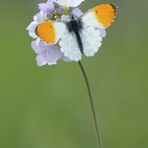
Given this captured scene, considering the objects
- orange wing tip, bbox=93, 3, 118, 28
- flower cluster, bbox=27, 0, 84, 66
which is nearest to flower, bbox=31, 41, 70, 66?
flower cluster, bbox=27, 0, 84, 66

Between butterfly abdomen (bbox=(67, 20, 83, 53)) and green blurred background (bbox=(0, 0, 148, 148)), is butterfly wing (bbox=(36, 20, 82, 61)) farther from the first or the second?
green blurred background (bbox=(0, 0, 148, 148))

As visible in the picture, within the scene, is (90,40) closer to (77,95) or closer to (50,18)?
(50,18)

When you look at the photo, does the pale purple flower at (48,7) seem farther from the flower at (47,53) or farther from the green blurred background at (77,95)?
the green blurred background at (77,95)

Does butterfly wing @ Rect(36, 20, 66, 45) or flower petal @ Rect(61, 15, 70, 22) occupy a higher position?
flower petal @ Rect(61, 15, 70, 22)

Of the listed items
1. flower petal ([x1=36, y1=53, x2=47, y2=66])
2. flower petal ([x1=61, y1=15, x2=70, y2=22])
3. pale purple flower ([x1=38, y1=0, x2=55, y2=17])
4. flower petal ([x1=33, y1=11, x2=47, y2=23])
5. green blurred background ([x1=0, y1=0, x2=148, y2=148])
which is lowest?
green blurred background ([x1=0, y1=0, x2=148, y2=148])

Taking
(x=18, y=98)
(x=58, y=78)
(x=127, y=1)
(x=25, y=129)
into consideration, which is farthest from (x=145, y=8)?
(x=25, y=129)

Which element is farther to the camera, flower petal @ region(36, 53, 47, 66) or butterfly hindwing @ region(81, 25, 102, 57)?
flower petal @ region(36, 53, 47, 66)

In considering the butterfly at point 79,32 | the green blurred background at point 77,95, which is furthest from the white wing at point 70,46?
the green blurred background at point 77,95

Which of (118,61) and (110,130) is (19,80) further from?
(110,130)
